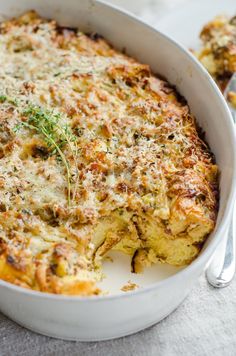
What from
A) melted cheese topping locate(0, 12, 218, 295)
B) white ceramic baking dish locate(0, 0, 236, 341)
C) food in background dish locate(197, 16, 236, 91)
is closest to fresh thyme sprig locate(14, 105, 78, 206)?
melted cheese topping locate(0, 12, 218, 295)

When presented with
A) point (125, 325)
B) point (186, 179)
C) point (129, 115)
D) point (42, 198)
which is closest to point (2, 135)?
point (42, 198)

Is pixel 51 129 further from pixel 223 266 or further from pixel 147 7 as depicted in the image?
pixel 147 7

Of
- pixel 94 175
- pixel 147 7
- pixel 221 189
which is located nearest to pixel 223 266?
pixel 221 189

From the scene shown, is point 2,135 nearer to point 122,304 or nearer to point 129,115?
point 129,115

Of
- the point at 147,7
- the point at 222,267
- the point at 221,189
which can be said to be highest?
the point at 221,189

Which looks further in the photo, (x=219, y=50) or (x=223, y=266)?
(x=219, y=50)

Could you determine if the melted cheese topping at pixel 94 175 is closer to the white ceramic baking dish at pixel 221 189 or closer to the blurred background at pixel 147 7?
the white ceramic baking dish at pixel 221 189
